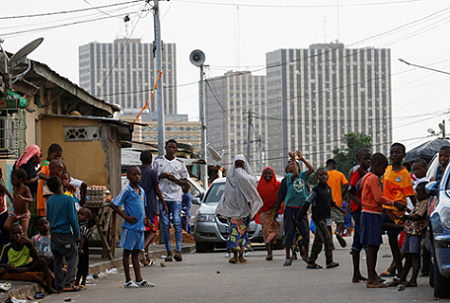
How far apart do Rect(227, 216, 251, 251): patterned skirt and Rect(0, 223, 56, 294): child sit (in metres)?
5.00

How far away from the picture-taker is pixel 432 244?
29.5ft

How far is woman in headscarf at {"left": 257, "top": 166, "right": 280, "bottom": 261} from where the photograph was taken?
15.5 metres

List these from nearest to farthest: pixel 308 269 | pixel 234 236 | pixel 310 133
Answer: pixel 308 269 < pixel 234 236 < pixel 310 133

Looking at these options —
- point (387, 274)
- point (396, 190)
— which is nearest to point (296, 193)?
point (387, 274)

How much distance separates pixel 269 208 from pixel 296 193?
142 centimetres

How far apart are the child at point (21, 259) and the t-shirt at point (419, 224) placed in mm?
4330

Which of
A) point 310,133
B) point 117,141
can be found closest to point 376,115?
point 310,133

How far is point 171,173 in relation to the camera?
1493cm

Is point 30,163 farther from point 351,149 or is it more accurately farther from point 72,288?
point 351,149

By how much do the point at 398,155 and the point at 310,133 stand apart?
188 m

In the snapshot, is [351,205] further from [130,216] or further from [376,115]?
[376,115]

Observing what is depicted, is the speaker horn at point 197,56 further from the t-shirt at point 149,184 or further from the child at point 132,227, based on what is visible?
the child at point 132,227

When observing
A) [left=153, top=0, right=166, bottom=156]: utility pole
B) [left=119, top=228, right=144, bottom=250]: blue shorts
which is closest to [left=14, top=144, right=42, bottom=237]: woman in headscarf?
[left=119, top=228, right=144, bottom=250]: blue shorts

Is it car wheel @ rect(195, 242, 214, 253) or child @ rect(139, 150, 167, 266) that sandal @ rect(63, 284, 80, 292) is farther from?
car wheel @ rect(195, 242, 214, 253)
